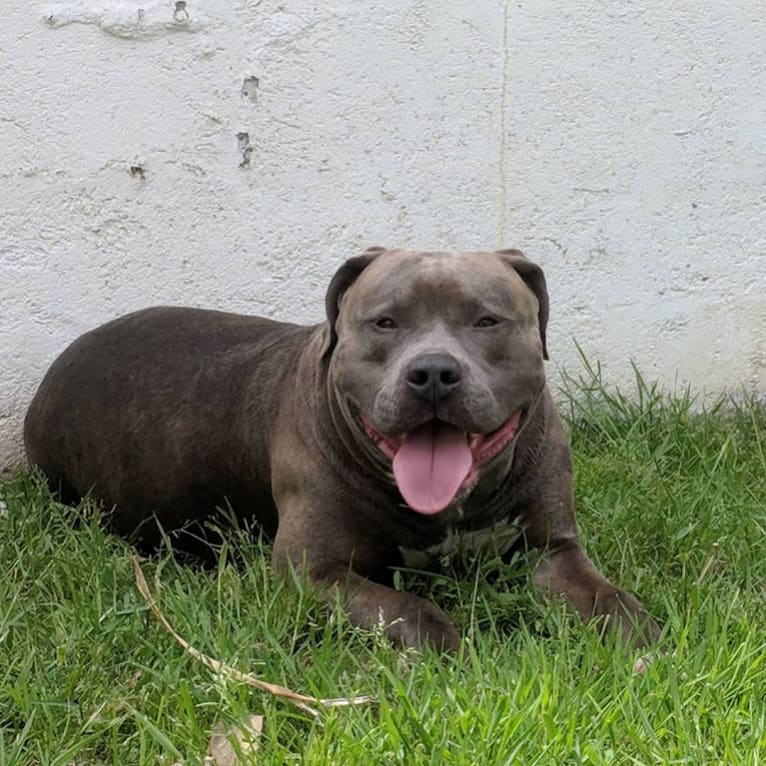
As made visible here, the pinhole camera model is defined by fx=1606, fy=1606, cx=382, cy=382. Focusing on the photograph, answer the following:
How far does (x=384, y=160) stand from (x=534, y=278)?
1.46 meters

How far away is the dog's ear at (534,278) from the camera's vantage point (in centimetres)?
461

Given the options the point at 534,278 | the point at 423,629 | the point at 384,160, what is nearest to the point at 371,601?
the point at 423,629

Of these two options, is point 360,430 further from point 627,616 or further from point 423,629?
point 627,616

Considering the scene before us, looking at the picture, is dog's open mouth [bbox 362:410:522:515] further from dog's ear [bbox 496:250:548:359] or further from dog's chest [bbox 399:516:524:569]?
dog's ear [bbox 496:250:548:359]

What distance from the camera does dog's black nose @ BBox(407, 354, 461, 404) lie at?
4082mm

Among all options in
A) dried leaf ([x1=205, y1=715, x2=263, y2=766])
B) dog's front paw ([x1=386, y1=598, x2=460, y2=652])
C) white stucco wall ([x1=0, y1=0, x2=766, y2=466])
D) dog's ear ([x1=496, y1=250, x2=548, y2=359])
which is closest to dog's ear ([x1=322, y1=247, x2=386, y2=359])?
dog's ear ([x1=496, y1=250, x2=548, y2=359])

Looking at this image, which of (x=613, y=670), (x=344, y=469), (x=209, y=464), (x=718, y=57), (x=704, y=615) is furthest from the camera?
(x=718, y=57)

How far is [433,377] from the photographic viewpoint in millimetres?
4078

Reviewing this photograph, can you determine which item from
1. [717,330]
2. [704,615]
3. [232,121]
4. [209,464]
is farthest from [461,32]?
[704,615]

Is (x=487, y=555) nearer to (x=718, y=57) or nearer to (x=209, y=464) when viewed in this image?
(x=209, y=464)

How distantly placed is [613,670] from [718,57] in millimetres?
3160

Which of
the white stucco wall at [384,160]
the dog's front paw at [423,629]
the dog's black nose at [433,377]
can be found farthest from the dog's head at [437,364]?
the white stucco wall at [384,160]

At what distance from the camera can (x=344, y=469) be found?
4574 mm

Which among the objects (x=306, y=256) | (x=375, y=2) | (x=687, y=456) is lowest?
(x=687, y=456)
